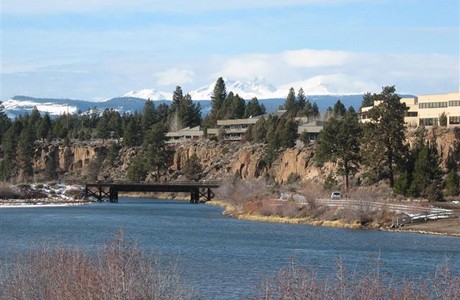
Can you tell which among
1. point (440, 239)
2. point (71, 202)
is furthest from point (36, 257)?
point (71, 202)

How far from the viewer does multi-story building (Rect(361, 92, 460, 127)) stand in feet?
460

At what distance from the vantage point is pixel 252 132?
198 metres

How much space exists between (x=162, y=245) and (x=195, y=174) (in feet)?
404

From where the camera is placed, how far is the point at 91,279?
A: 28328 mm

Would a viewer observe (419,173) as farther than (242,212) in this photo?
No

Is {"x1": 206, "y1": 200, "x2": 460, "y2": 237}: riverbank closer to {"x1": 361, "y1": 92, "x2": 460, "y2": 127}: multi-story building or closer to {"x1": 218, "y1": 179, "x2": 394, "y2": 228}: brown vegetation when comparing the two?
{"x1": 218, "y1": 179, "x2": 394, "y2": 228}: brown vegetation

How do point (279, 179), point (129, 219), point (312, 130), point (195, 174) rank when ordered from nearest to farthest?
point (129, 219), point (279, 179), point (312, 130), point (195, 174)

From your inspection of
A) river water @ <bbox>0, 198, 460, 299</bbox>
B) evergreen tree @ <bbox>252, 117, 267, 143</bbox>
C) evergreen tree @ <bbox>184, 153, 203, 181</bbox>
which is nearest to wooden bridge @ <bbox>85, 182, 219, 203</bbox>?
evergreen tree @ <bbox>184, 153, 203, 181</bbox>

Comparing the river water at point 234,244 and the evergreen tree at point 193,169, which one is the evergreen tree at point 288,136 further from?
the river water at point 234,244

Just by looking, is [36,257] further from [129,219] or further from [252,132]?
[252,132]

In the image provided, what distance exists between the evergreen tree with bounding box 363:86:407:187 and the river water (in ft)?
67.3

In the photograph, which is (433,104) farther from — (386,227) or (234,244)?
(234,244)

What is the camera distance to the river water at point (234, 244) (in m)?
51.1

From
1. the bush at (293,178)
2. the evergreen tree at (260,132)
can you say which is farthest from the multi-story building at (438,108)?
the evergreen tree at (260,132)
